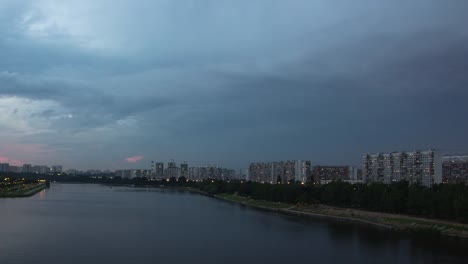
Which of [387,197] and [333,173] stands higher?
[333,173]

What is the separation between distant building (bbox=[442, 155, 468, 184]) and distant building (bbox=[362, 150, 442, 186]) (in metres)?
3.24

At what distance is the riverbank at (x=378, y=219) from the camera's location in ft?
60.0

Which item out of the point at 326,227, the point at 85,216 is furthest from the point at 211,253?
the point at 85,216

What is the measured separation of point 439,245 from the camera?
15.8 meters

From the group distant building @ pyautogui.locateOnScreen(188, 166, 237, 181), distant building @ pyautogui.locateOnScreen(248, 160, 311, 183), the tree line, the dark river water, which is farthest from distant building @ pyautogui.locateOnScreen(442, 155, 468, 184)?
distant building @ pyautogui.locateOnScreen(188, 166, 237, 181)

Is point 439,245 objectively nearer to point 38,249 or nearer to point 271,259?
point 271,259

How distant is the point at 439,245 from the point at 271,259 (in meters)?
6.41

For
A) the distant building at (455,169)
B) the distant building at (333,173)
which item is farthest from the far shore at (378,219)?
the distant building at (333,173)

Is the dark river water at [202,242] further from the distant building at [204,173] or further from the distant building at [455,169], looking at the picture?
the distant building at [204,173]

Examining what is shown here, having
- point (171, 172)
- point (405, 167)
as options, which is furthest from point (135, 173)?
point (405, 167)

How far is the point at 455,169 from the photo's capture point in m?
41.7

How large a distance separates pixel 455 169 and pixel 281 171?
29.3 meters

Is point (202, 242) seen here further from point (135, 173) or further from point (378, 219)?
point (135, 173)

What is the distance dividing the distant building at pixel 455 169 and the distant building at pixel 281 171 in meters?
20.4
